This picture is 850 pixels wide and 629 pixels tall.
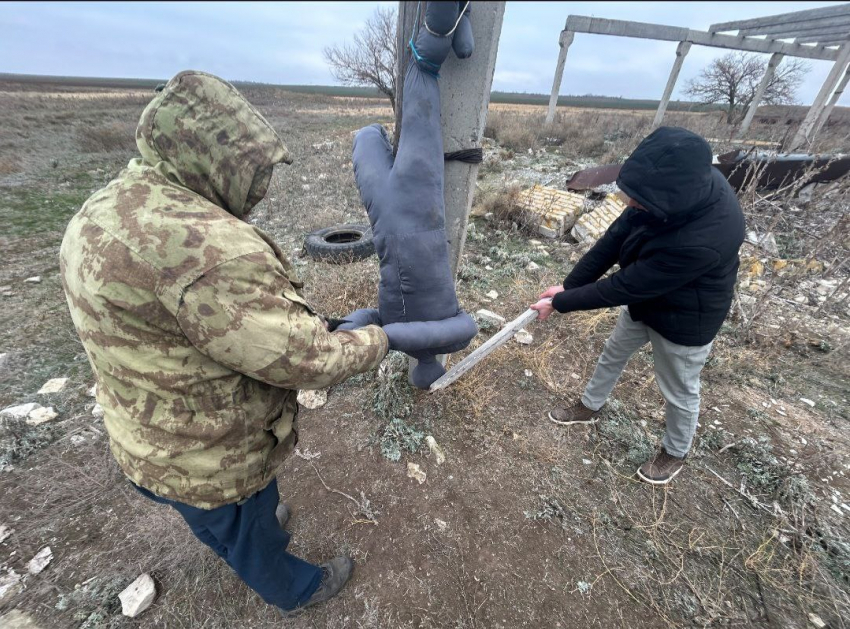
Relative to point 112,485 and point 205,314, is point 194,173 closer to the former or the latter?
point 205,314

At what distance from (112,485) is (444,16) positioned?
3008 millimetres

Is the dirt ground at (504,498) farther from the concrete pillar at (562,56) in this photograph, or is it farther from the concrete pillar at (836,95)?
the concrete pillar at (836,95)

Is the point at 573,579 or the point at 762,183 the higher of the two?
the point at 762,183

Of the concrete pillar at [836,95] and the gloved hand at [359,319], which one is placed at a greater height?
the concrete pillar at [836,95]

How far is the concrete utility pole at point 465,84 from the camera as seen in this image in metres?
1.52

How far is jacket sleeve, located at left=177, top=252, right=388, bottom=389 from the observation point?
89 centimetres

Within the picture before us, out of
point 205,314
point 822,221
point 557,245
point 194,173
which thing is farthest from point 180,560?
point 822,221

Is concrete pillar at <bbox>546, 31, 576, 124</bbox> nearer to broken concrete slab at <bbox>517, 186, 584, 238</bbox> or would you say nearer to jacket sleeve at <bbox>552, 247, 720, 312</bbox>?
broken concrete slab at <bbox>517, 186, 584, 238</bbox>

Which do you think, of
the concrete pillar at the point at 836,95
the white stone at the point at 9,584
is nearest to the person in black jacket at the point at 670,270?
the white stone at the point at 9,584

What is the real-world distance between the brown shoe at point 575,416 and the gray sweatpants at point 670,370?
24 centimetres

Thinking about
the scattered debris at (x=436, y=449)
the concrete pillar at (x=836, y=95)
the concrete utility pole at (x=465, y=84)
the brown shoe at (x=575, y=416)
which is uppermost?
the concrete pillar at (x=836, y=95)

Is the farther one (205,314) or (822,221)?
(822,221)

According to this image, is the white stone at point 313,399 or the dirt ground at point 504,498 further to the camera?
the white stone at point 313,399

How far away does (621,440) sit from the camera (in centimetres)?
260
